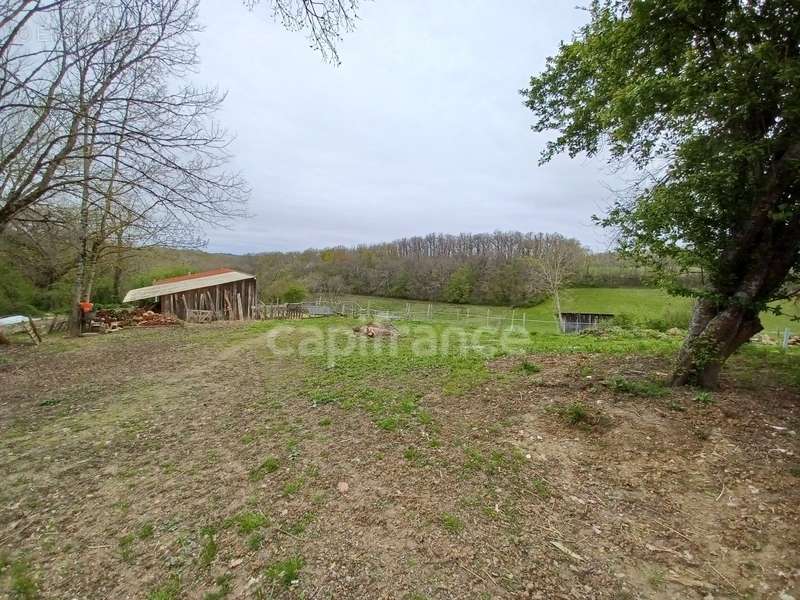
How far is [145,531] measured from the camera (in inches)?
104

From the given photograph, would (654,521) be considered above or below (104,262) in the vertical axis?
below

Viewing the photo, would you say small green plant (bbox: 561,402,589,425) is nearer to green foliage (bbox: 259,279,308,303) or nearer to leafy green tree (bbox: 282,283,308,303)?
green foliage (bbox: 259,279,308,303)

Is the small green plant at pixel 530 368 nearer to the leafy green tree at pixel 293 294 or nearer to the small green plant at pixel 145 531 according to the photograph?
the small green plant at pixel 145 531

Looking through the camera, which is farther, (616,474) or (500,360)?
(500,360)

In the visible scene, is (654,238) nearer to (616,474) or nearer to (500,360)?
(616,474)

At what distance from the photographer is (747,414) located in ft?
12.5

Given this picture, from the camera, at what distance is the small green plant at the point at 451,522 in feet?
8.11

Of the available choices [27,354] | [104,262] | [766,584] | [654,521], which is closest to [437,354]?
[654,521]

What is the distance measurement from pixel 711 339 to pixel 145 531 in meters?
6.22

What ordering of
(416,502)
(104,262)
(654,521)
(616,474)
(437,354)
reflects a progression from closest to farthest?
(654,521) → (416,502) → (616,474) → (437,354) → (104,262)

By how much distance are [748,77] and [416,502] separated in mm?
4922

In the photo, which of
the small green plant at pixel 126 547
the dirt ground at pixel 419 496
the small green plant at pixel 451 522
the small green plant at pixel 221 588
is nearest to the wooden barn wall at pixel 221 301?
the dirt ground at pixel 419 496

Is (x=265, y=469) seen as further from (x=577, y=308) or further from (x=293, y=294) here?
(x=577, y=308)

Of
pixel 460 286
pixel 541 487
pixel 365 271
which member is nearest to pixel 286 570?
pixel 541 487
